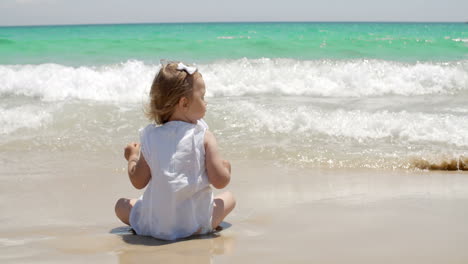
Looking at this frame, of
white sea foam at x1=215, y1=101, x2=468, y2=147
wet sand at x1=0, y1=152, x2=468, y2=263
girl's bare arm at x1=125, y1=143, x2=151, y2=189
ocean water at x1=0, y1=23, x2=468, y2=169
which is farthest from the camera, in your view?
white sea foam at x1=215, y1=101, x2=468, y2=147

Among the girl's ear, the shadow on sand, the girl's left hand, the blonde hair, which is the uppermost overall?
the blonde hair

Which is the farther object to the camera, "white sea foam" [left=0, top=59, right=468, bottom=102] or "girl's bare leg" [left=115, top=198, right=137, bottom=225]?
"white sea foam" [left=0, top=59, right=468, bottom=102]

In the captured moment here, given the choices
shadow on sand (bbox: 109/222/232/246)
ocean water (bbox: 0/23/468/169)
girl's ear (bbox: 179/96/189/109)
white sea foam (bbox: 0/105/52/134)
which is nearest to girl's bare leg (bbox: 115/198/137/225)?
shadow on sand (bbox: 109/222/232/246)

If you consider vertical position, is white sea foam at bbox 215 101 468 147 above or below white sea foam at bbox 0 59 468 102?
below

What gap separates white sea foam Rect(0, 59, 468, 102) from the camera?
27.2 ft

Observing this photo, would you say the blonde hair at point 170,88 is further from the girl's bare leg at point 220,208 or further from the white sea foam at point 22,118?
the white sea foam at point 22,118

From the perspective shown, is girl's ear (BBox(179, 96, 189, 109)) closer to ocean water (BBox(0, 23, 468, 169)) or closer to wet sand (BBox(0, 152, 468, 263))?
wet sand (BBox(0, 152, 468, 263))

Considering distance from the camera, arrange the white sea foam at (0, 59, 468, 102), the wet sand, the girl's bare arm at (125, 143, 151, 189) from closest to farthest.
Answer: the wet sand < the girl's bare arm at (125, 143, 151, 189) < the white sea foam at (0, 59, 468, 102)

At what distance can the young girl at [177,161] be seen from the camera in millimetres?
2562

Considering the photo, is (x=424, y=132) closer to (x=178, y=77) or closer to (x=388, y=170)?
(x=388, y=170)

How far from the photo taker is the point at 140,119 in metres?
6.16

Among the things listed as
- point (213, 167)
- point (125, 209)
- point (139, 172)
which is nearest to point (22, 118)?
point (125, 209)

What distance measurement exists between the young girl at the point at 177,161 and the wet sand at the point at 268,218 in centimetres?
11

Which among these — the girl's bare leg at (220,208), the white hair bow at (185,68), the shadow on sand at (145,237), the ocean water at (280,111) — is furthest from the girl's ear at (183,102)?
the ocean water at (280,111)
